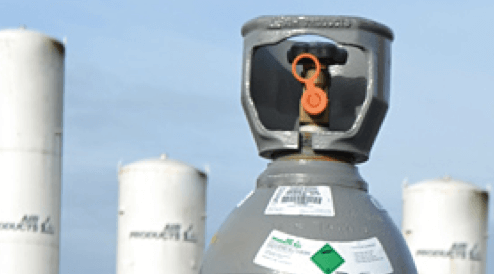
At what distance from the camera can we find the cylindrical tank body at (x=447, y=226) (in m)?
24.4

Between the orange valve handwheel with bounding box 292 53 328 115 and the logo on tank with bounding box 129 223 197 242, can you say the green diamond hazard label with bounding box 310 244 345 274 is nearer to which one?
the orange valve handwheel with bounding box 292 53 328 115

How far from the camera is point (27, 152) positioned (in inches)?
752

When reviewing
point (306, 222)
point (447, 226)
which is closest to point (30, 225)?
point (447, 226)

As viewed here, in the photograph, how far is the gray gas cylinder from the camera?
4.52 metres

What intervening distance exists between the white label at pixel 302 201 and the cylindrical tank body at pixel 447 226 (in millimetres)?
20258

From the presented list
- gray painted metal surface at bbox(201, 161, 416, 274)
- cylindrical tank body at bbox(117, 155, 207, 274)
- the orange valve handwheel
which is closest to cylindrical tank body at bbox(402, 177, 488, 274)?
cylindrical tank body at bbox(117, 155, 207, 274)

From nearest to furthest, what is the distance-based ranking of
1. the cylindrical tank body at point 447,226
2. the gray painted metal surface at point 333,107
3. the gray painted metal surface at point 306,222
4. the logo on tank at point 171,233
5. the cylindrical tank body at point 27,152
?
1. the gray painted metal surface at point 306,222
2. the gray painted metal surface at point 333,107
3. the cylindrical tank body at point 27,152
4. the logo on tank at point 171,233
5. the cylindrical tank body at point 447,226

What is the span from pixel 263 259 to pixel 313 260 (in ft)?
0.80

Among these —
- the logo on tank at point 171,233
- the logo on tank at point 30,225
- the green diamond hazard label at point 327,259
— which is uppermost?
the green diamond hazard label at point 327,259

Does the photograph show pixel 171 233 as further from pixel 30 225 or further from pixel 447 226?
pixel 447 226

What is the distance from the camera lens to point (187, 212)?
2456 cm

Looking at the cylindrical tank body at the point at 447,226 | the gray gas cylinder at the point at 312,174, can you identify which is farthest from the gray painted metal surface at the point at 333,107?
the cylindrical tank body at the point at 447,226

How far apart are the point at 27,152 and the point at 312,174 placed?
1513 centimetres

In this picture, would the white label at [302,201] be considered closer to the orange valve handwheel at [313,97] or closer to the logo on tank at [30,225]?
the orange valve handwheel at [313,97]
